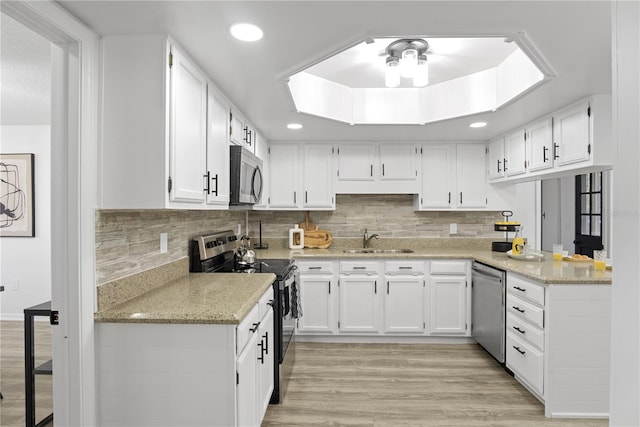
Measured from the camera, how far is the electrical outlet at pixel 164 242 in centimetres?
225

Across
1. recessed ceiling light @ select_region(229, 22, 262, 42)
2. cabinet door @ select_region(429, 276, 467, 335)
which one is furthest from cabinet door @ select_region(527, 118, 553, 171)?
recessed ceiling light @ select_region(229, 22, 262, 42)

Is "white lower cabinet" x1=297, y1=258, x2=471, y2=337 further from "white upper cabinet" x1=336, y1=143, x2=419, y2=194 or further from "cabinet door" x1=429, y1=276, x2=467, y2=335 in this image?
"white upper cabinet" x1=336, y1=143, x2=419, y2=194

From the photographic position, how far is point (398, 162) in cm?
410

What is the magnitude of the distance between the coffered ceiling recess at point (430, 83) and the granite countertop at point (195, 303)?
1.24 m

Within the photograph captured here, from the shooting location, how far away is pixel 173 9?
146 centimetres

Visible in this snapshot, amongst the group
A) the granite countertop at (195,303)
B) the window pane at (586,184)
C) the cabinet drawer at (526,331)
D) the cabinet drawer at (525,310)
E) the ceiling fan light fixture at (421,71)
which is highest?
the ceiling fan light fixture at (421,71)

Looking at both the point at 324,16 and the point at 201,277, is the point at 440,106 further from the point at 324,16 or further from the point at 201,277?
the point at 201,277

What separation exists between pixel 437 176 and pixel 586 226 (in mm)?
2215

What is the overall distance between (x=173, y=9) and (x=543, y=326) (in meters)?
2.74

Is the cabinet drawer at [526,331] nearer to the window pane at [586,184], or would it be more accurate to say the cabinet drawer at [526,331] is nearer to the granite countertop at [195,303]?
the granite countertop at [195,303]

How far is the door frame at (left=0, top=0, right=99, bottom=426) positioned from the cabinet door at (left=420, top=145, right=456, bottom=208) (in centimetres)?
330

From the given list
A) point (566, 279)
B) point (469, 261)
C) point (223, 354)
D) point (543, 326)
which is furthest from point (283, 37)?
point (469, 261)

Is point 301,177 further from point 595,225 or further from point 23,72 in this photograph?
point 595,225

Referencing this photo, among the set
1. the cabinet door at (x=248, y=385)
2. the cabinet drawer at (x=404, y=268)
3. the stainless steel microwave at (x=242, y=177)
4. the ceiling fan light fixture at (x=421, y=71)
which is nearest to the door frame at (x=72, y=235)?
the cabinet door at (x=248, y=385)
